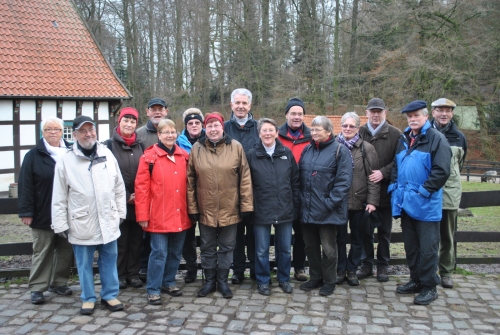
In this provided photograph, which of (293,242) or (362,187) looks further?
(293,242)

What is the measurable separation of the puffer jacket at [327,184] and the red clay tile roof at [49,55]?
12929 millimetres

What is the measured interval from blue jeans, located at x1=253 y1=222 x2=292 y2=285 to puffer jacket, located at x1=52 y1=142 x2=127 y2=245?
1.48m

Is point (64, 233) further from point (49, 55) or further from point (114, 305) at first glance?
point (49, 55)

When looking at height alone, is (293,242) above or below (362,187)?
below

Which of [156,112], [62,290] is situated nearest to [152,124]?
[156,112]

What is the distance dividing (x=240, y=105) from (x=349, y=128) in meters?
1.19

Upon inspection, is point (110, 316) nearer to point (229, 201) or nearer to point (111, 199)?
point (111, 199)

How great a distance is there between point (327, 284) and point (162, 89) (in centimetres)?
2476

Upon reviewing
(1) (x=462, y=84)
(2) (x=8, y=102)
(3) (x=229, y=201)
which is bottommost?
(3) (x=229, y=201)

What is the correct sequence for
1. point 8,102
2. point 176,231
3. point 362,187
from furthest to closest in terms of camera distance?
point 8,102, point 362,187, point 176,231

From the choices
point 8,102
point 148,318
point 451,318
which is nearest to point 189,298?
point 148,318

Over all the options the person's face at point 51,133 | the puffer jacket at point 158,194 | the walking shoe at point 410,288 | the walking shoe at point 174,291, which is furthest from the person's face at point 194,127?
the walking shoe at point 410,288

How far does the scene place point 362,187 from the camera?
16.4ft

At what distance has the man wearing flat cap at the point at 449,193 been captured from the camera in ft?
16.3
